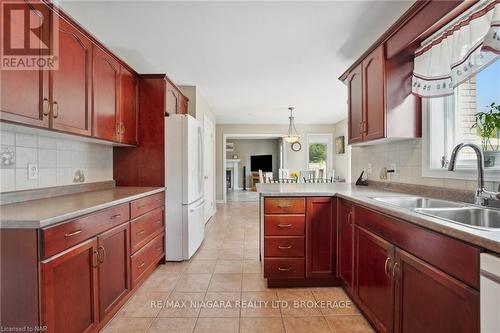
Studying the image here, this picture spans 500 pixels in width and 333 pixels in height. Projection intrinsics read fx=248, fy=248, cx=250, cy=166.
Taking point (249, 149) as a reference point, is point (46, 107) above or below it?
below

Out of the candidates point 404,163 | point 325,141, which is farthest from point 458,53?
point 325,141

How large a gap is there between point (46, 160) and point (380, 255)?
2.49 metres

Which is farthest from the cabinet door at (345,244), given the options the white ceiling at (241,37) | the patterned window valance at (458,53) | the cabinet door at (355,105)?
the white ceiling at (241,37)

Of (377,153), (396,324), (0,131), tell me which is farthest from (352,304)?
(0,131)

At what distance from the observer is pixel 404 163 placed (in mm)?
2197

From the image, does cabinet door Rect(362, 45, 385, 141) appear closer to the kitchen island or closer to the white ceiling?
the white ceiling

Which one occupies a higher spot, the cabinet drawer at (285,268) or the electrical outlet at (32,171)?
the electrical outlet at (32,171)

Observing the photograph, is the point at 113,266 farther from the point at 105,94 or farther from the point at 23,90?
the point at 105,94

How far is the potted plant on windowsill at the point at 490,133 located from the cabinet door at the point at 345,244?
2.92 feet

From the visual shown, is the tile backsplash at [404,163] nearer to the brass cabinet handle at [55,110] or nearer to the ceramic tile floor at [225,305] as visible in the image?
the ceramic tile floor at [225,305]

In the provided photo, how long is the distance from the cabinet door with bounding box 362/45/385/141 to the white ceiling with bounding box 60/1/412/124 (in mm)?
385

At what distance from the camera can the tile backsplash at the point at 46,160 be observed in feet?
5.26

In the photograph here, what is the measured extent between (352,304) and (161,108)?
2.76 m

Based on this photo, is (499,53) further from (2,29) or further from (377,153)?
(2,29)
